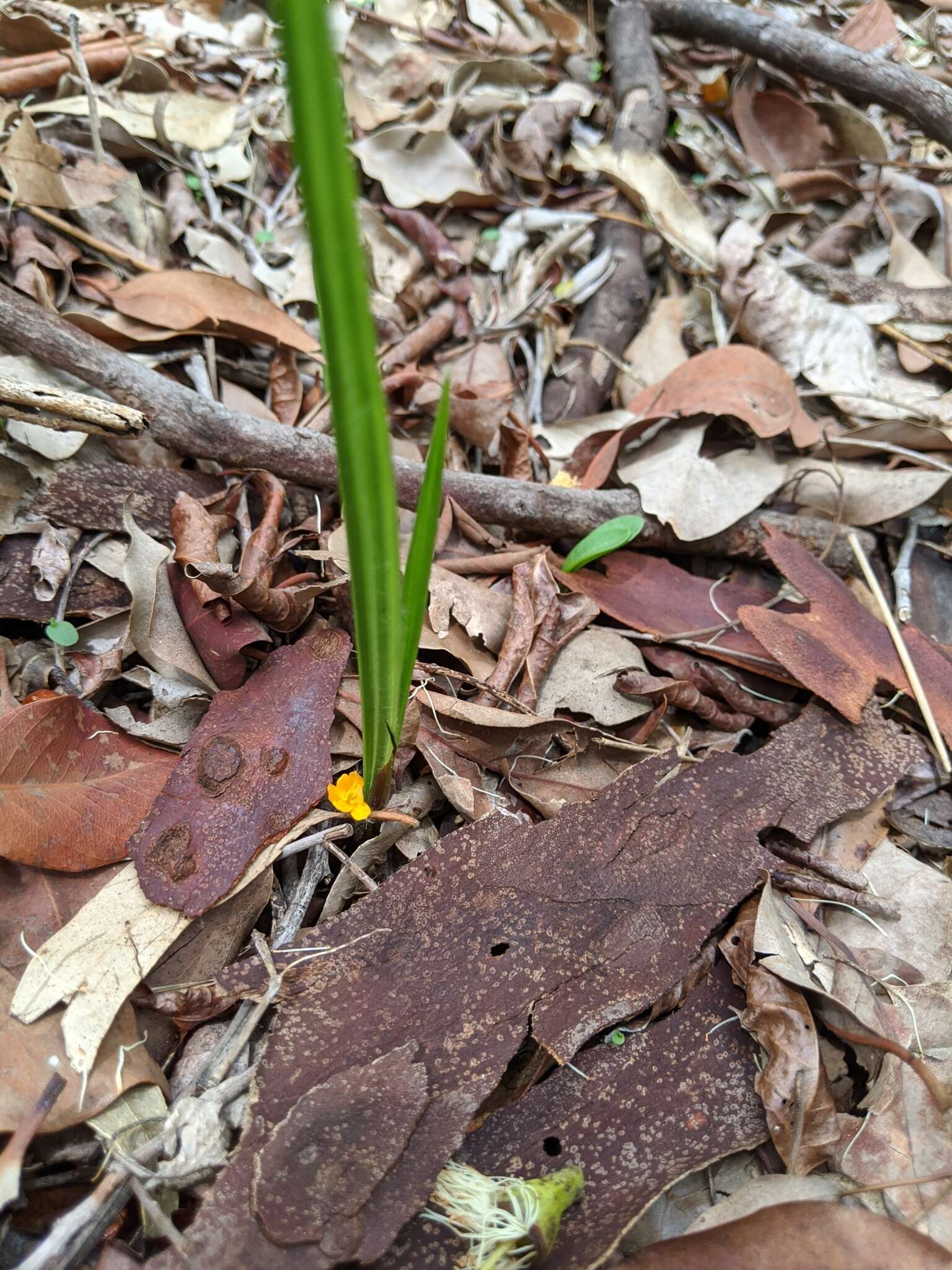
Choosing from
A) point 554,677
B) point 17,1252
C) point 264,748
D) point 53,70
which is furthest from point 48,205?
point 17,1252

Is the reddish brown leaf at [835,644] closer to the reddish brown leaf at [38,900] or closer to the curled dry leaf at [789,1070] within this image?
the curled dry leaf at [789,1070]

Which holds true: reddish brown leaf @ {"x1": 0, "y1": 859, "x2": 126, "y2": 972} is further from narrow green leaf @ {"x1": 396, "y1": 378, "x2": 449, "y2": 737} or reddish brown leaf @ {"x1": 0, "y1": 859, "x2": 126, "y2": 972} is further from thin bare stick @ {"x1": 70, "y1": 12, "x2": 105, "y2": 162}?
thin bare stick @ {"x1": 70, "y1": 12, "x2": 105, "y2": 162}

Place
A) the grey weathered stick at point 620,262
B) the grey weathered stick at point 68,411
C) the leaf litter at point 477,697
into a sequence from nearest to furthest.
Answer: the leaf litter at point 477,697 → the grey weathered stick at point 68,411 → the grey weathered stick at point 620,262

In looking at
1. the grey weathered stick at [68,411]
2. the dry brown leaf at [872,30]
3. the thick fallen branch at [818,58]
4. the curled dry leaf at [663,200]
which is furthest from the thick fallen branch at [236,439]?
the dry brown leaf at [872,30]

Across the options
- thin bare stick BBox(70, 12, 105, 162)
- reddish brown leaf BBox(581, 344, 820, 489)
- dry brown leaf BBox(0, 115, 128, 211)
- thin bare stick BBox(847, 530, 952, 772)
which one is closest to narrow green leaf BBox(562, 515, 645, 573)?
reddish brown leaf BBox(581, 344, 820, 489)

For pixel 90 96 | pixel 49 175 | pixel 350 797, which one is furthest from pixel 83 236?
pixel 350 797

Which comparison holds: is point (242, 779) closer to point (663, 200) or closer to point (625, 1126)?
point (625, 1126)
